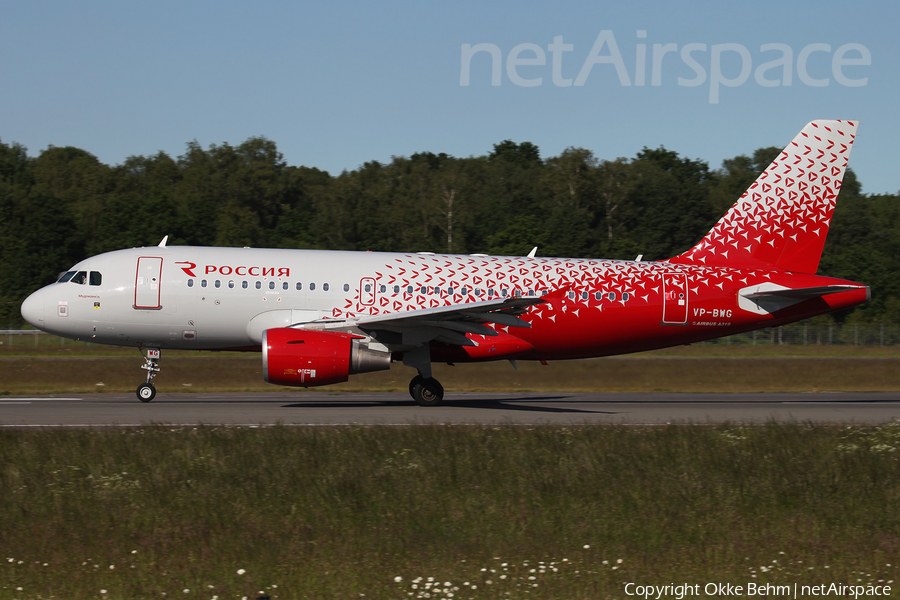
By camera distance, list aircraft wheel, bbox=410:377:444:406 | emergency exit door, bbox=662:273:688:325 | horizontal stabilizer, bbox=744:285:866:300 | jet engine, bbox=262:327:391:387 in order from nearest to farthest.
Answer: jet engine, bbox=262:327:391:387, aircraft wheel, bbox=410:377:444:406, horizontal stabilizer, bbox=744:285:866:300, emergency exit door, bbox=662:273:688:325

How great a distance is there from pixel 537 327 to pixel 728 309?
16.3 feet

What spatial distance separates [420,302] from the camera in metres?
20.7

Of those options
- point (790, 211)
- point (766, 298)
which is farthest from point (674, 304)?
point (790, 211)

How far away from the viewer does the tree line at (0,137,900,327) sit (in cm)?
6328

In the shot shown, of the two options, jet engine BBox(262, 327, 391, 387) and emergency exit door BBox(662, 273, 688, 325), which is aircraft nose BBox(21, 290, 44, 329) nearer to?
jet engine BBox(262, 327, 391, 387)

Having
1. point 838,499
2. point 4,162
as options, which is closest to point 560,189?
point 4,162

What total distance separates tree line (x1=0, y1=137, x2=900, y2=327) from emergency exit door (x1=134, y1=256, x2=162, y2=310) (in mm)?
24209

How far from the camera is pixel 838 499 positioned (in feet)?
34.2

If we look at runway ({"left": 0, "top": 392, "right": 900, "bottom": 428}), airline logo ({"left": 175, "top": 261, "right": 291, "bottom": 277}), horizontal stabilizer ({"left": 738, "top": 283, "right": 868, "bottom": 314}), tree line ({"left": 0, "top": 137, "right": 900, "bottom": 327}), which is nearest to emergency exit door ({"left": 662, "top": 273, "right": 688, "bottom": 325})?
horizontal stabilizer ({"left": 738, "top": 283, "right": 868, "bottom": 314})

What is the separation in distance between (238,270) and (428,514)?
12.4m

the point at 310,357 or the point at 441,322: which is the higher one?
the point at 441,322

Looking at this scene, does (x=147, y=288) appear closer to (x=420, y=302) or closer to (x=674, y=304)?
(x=420, y=302)

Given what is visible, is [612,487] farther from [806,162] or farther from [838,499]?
[806,162]

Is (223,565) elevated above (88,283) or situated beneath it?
situated beneath
